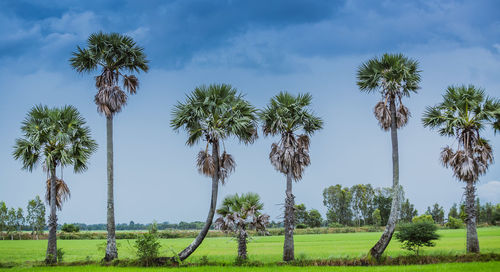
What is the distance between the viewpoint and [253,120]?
2612cm

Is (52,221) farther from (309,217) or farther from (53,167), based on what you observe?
(309,217)

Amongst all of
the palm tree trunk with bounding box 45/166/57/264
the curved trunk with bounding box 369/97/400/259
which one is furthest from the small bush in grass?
the palm tree trunk with bounding box 45/166/57/264

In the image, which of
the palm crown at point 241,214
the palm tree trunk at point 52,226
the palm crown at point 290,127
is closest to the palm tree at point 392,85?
the palm crown at point 290,127

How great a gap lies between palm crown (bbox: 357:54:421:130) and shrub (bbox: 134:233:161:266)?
1643 centimetres

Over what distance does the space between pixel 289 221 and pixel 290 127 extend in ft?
19.3

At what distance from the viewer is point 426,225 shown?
79.1 feet

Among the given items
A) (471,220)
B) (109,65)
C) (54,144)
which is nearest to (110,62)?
(109,65)

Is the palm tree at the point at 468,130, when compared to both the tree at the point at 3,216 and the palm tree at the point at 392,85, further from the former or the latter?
the tree at the point at 3,216

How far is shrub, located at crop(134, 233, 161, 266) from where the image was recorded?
77.3ft

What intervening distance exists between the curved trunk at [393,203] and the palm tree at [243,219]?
21.9 ft

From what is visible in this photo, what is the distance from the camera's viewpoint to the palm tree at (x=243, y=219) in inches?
927

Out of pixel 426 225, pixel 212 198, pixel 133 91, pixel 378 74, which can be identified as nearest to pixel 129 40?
pixel 133 91

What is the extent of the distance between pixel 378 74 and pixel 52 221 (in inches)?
931

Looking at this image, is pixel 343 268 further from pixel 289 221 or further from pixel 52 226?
pixel 52 226
